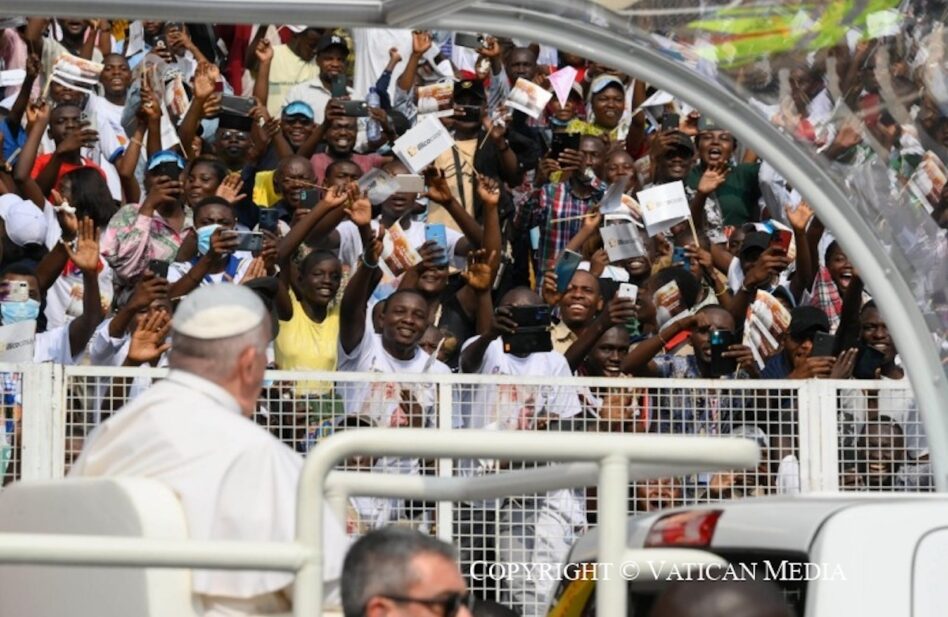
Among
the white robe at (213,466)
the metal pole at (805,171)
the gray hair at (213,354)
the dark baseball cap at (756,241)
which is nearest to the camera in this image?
the white robe at (213,466)

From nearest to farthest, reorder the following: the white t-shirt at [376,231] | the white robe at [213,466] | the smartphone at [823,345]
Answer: the white robe at [213,466]
the smartphone at [823,345]
the white t-shirt at [376,231]

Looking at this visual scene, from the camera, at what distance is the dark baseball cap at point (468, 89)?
508 inches

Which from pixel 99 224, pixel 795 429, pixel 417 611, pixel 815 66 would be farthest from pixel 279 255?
pixel 417 611

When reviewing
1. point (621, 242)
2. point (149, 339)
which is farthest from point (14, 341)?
point (621, 242)

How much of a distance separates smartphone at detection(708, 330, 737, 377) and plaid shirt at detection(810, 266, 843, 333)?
1132mm

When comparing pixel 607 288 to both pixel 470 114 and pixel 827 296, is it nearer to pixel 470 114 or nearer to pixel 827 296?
pixel 827 296

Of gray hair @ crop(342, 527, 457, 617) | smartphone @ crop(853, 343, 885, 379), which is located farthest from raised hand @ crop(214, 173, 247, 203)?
gray hair @ crop(342, 527, 457, 617)

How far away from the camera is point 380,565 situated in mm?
3174

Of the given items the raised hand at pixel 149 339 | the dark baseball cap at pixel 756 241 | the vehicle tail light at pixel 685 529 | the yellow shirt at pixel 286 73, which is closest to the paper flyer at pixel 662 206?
the dark baseball cap at pixel 756 241

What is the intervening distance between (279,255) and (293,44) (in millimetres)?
3593

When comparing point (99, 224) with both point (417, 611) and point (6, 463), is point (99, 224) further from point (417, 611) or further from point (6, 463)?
point (417, 611)

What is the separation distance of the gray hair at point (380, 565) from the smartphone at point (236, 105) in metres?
9.41

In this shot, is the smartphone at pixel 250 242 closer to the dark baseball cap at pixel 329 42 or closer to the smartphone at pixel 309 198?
the smartphone at pixel 309 198

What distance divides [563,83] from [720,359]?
3927 mm
